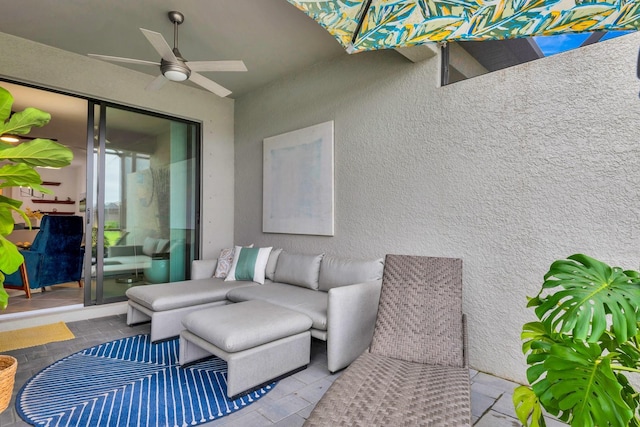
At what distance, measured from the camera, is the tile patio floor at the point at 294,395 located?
6.24 feet

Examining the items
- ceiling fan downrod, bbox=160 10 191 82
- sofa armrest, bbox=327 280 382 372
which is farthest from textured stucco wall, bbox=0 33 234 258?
sofa armrest, bbox=327 280 382 372

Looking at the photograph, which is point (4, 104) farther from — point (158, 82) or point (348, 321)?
point (348, 321)

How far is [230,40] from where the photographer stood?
337 centimetres

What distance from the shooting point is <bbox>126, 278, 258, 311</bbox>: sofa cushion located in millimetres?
3094

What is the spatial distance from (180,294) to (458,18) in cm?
311

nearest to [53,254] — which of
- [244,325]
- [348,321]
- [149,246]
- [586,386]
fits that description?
[149,246]

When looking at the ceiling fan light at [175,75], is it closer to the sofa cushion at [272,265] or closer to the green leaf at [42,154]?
the green leaf at [42,154]

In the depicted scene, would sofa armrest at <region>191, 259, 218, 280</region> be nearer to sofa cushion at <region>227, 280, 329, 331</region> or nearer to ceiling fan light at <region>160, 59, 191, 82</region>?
sofa cushion at <region>227, 280, 329, 331</region>

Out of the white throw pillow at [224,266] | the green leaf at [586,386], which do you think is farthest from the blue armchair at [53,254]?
the green leaf at [586,386]

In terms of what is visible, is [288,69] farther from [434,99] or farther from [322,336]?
[322,336]

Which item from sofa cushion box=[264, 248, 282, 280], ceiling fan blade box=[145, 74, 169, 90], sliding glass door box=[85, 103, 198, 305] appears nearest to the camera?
ceiling fan blade box=[145, 74, 169, 90]

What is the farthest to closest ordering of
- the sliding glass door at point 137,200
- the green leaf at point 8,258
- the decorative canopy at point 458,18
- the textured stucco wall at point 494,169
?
the sliding glass door at point 137,200, the textured stucco wall at point 494,169, the green leaf at point 8,258, the decorative canopy at point 458,18

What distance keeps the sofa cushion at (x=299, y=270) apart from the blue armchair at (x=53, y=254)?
3.38 m

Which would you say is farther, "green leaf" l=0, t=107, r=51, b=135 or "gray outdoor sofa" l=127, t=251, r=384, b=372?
"gray outdoor sofa" l=127, t=251, r=384, b=372
